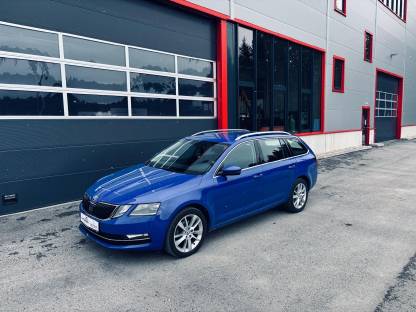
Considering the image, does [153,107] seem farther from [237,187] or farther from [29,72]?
[237,187]

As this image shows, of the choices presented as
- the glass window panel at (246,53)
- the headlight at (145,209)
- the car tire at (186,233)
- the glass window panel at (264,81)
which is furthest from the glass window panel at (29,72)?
the glass window panel at (264,81)

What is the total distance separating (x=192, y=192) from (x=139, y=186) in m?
0.74

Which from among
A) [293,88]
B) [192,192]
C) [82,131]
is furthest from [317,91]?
[192,192]

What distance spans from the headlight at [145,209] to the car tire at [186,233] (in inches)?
11.8

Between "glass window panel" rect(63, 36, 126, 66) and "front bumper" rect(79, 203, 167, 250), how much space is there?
4.60m

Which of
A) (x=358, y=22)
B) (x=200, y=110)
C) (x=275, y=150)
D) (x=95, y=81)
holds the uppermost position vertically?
(x=358, y=22)

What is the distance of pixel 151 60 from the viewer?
8484mm

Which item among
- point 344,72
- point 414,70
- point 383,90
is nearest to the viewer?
point 344,72

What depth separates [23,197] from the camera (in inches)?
249

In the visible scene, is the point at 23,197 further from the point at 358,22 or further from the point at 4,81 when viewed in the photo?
the point at 358,22

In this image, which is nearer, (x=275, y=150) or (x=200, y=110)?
(x=275, y=150)

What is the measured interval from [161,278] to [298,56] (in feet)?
41.3

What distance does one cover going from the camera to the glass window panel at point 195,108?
30.8 feet

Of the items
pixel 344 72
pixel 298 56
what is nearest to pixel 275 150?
pixel 298 56
